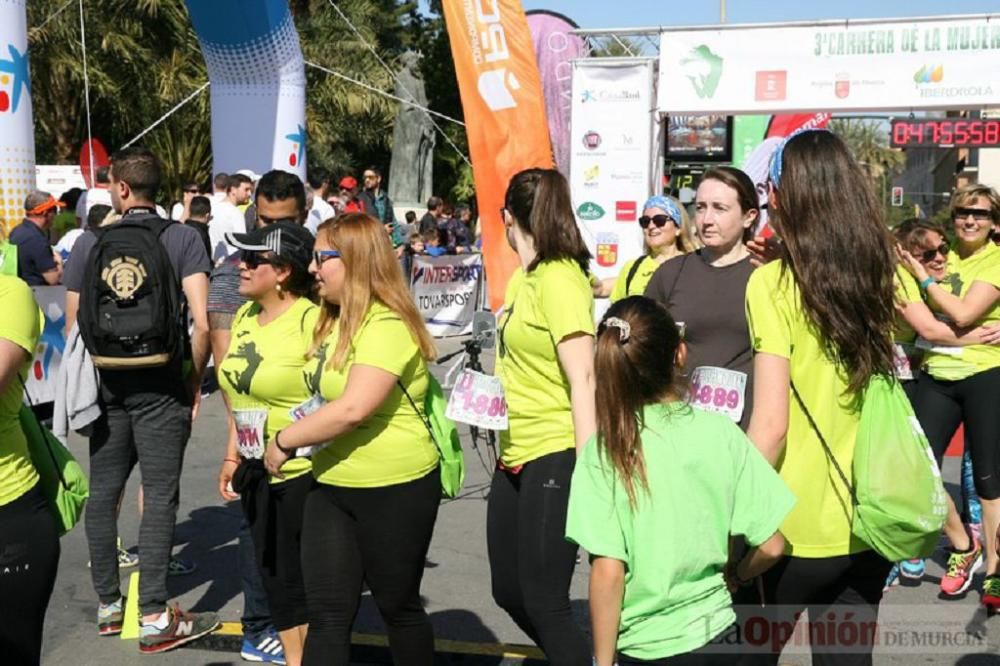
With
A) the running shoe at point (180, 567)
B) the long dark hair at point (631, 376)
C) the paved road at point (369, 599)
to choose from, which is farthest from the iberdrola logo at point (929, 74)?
the long dark hair at point (631, 376)

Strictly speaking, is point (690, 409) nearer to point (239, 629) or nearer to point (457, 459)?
point (457, 459)

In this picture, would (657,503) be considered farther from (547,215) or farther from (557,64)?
(557,64)

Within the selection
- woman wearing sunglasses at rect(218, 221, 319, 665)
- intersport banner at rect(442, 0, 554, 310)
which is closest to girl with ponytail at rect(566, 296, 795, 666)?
woman wearing sunglasses at rect(218, 221, 319, 665)

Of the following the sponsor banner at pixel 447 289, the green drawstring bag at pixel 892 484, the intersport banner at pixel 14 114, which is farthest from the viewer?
the sponsor banner at pixel 447 289

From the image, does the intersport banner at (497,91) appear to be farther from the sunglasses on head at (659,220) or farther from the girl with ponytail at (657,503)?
the girl with ponytail at (657,503)

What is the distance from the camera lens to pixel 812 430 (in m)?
3.03

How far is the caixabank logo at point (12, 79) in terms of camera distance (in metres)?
9.38

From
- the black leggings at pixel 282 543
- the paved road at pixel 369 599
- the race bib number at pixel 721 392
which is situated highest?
the race bib number at pixel 721 392

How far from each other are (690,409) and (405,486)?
4.38 feet

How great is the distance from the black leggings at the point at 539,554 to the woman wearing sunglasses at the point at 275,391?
0.73 metres

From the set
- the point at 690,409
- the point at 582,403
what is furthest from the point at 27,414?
the point at 690,409

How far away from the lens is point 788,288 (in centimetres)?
303

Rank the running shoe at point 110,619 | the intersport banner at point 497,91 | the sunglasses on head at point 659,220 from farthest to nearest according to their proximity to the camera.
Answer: the intersport banner at point 497,91, the sunglasses on head at point 659,220, the running shoe at point 110,619

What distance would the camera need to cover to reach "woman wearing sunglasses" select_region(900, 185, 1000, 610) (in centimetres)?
562
